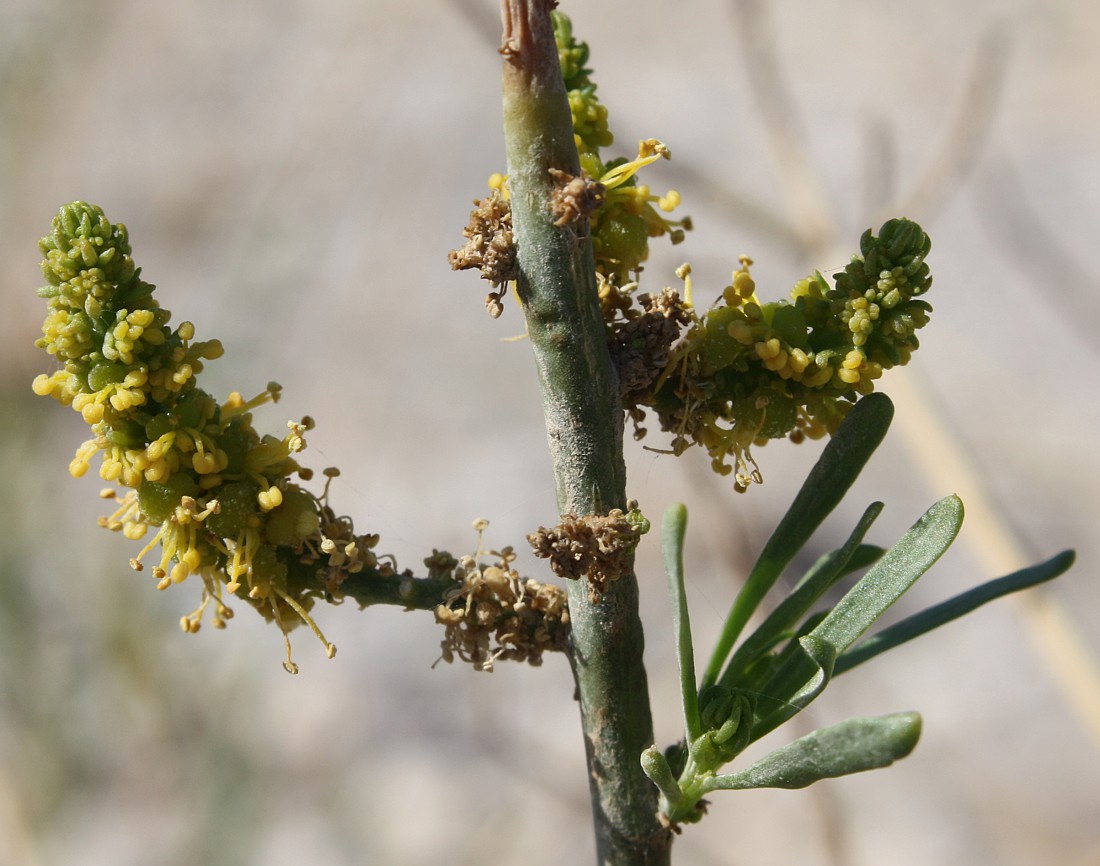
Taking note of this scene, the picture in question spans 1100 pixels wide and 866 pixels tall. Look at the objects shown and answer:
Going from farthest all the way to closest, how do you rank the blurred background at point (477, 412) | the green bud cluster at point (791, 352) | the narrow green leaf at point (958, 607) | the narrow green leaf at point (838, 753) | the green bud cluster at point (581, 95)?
the blurred background at point (477, 412)
the narrow green leaf at point (958, 607)
the green bud cluster at point (581, 95)
the green bud cluster at point (791, 352)
the narrow green leaf at point (838, 753)

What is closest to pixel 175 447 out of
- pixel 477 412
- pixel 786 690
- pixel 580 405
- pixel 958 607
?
pixel 580 405

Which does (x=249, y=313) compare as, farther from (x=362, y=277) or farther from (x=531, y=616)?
(x=531, y=616)

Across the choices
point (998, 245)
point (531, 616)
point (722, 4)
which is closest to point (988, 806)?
point (998, 245)

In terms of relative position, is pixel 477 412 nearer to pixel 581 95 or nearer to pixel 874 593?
pixel 581 95

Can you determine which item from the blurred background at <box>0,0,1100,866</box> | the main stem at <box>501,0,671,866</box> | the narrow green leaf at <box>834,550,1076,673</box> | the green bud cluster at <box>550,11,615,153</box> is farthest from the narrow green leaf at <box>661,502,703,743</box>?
the blurred background at <box>0,0,1100,866</box>

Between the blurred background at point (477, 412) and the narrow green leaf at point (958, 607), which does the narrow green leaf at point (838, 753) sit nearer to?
the narrow green leaf at point (958, 607)

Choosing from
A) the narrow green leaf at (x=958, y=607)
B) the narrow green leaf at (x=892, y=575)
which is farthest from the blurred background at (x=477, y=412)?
the narrow green leaf at (x=892, y=575)
